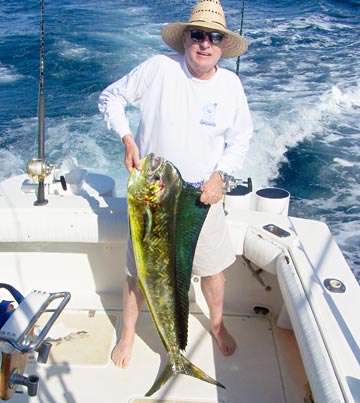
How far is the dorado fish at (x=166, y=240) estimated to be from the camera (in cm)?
182

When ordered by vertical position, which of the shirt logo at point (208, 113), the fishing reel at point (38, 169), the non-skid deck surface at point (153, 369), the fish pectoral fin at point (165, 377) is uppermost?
the shirt logo at point (208, 113)

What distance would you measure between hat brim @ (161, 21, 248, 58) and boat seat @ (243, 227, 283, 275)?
928 millimetres

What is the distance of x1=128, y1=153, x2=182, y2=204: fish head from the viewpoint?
179 cm

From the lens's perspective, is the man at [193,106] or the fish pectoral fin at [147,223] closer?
the fish pectoral fin at [147,223]

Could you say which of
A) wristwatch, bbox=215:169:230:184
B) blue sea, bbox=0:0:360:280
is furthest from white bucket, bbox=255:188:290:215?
blue sea, bbox=0:0:360:280

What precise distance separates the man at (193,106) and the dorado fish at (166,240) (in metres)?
0.13

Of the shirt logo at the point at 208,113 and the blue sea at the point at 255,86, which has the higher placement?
the shirt logo at the point at 208,113

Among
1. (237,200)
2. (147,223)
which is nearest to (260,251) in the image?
(237,200)

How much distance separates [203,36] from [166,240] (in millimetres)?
Result: 845

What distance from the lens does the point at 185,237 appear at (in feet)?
6.57

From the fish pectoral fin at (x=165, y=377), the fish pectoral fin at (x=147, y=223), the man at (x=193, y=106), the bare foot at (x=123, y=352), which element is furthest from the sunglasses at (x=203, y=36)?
the bare foot at (x=123, y=352)

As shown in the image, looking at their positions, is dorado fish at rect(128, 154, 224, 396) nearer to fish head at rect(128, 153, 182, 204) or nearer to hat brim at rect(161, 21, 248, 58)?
fish head at rect(128, 153, 182, 204)

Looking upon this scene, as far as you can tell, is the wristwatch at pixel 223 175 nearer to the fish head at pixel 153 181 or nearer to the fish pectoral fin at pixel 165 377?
the fish head at pixel 153 181

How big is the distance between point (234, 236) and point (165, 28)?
3.68 ft
